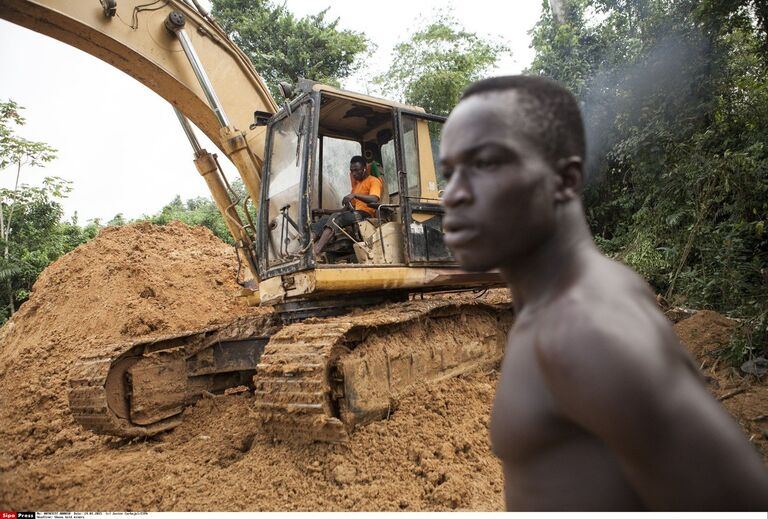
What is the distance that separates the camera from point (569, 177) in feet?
3.02

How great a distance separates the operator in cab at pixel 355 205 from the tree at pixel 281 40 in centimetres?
1220

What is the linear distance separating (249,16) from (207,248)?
388 inches

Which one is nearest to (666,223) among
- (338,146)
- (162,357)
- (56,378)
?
(338,146)

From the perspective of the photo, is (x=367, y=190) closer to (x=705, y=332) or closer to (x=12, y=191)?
(x=705, y=332)

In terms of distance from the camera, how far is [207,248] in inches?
412

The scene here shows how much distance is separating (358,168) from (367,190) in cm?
34

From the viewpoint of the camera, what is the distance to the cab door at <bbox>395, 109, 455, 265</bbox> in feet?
15.1

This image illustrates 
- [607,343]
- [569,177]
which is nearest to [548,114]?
[569,177]

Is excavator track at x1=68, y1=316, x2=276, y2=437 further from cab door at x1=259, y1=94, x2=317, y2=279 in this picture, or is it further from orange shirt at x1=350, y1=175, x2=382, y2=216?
orange shirt at x1=350, y1=175, x2=382, y2=216

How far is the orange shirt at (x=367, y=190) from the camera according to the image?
4.65 meters

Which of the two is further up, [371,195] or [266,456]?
[371,195]

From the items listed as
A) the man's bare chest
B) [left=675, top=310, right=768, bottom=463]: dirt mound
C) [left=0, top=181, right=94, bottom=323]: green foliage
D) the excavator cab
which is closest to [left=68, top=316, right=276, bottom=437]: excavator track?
the excavator cab

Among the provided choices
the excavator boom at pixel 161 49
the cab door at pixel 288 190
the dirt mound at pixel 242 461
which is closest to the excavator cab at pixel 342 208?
the cab door at pixel 288 190

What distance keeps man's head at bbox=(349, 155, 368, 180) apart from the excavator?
0.13 metres
